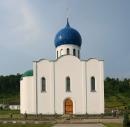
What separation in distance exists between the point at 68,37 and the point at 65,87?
6897 millimetres

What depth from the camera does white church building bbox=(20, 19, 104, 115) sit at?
42.5m

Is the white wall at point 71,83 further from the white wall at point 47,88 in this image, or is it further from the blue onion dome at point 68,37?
the blue onion dome at point 68,37

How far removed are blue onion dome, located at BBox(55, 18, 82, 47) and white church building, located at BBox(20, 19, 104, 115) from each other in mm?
3330

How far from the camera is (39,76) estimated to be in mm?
43375

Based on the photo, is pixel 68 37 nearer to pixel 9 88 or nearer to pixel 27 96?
pixel 27 96

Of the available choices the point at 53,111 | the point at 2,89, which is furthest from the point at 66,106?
the point at 2,89

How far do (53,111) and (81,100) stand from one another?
3.26 m

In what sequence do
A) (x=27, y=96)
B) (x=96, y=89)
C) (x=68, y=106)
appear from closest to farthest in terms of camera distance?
1. (x=96, y=89)
2. (x=68, y=106)
3. (x=27, y=96)

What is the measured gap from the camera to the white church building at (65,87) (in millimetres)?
42469

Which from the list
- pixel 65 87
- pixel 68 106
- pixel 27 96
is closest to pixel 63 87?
pixel 65 87

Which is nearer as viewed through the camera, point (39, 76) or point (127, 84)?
point (39, 76)

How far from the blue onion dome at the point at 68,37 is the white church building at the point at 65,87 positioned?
3.33 meters

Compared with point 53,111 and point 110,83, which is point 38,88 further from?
point 110,83

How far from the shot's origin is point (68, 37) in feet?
153
